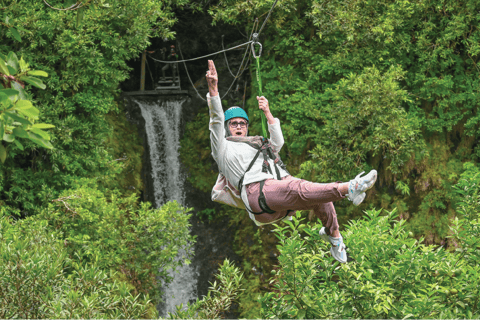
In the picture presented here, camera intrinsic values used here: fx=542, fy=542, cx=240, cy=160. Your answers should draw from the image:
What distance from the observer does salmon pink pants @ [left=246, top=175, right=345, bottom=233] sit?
14.0 feet

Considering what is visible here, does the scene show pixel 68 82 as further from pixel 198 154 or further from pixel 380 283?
pixel 380 283

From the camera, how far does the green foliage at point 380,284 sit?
4938 mm

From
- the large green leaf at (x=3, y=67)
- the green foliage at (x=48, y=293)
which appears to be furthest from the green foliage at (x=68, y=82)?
the large green leaf at (x=3, y=67)

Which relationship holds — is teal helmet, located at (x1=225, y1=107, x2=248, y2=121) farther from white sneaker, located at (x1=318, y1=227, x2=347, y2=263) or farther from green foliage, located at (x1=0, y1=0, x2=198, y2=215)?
green foliage, located at (x1=0, y1=0, x2=198, y2=215)

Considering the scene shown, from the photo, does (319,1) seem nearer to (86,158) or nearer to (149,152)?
(86,158)

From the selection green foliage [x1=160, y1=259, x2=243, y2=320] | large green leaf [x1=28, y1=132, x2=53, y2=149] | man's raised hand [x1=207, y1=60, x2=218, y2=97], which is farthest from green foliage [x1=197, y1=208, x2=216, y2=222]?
large green leaf [x1=28, y1=132, x2=53, y2=149]

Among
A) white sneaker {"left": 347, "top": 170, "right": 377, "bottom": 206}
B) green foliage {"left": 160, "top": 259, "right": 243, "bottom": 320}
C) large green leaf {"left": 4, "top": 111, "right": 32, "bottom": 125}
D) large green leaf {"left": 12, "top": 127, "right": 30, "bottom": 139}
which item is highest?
large green leaf {"left": 4, "top": 111, "right": 32, "bottom": 125}

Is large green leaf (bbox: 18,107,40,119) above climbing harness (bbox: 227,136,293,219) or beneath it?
above

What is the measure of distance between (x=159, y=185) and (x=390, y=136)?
7.84 meters

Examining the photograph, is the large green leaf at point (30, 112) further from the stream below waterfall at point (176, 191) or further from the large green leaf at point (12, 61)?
the stream below waterfall at point (176, 191)

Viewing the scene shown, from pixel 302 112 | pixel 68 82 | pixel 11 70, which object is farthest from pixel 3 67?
pixel 302 112

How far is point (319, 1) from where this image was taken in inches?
453

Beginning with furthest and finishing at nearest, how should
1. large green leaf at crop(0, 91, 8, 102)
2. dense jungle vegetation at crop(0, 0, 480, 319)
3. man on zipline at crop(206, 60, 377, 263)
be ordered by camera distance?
dense jungle vegetation at crop(0, 0, 480, 319) → man on zipline at crop(206, 60, 377, 263) → large green leaf at crop(0, 91, 8, 102)

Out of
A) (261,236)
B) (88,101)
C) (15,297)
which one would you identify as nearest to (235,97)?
(261,236)
